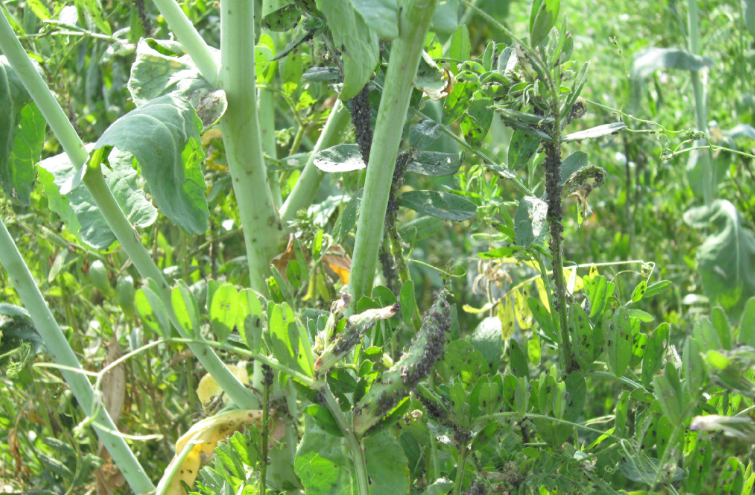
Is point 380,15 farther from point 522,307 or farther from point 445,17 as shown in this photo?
point 522,307

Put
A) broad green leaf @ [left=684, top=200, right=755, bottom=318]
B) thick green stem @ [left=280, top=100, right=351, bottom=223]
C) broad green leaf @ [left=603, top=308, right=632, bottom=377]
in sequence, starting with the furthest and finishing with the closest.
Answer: broad green leaf @ [left=684, top=200, right=755, bottom=318]
thick green stem @ [left=280, top=100, right=351, bottom=223]
broad green leaf @ [left=603, top=308, right=632, bottom=377]

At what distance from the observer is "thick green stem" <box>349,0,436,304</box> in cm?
35

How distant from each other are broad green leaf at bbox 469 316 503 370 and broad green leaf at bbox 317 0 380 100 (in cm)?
23

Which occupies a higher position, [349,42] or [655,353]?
[349,42]

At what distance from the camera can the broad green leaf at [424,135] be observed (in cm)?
47

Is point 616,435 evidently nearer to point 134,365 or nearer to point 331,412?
point 331,412

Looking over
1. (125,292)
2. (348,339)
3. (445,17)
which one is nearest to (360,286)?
(348,339)

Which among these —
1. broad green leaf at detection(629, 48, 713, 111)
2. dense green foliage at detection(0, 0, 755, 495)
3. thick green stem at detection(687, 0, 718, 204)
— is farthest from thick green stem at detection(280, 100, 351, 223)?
thick green stem at detection(687, 0, 718, 204)

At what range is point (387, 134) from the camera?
0.38 meters

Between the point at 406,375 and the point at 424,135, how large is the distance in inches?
7.8

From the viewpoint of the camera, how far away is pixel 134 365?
2.55ft

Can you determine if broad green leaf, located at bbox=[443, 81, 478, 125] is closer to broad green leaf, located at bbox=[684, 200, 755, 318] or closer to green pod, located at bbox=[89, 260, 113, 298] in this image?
green pod, located at bbox=[89, 260, 113, 298]

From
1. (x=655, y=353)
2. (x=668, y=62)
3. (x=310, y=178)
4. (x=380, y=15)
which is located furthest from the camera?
(x=668, y=62)

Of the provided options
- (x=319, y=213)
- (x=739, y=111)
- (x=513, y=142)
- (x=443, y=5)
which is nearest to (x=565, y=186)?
(x=513, y=142)
